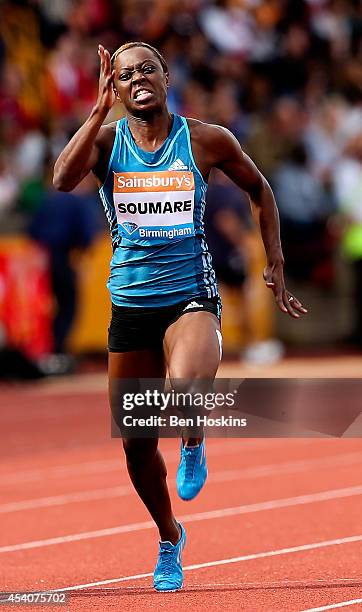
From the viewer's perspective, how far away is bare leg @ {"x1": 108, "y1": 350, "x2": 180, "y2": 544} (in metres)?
5.34

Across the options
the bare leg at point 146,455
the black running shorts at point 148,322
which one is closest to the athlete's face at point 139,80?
the black running shorts at point 148,322

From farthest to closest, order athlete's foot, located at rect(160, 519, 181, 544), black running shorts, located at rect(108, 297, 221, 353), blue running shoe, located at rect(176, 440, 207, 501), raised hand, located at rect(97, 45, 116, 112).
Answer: athlete's foot, located at rect(160, 519, 181, 544)
black running shorts, located at rect(108, 297, 221, 353)
blue running shoe, located at rect(176, 440, 207, 501)
raised hand, located at rect(97, 45, 116, 112)

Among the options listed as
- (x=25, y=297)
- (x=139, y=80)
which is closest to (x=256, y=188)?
(x=139, y=80)

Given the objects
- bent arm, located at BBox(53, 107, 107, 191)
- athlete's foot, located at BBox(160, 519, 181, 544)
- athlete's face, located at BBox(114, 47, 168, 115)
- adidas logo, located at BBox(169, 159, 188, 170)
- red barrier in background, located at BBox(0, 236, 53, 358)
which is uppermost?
athlete's face, located at BBox(114, 47, 168, 115)

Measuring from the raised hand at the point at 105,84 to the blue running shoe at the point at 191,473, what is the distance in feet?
4.45

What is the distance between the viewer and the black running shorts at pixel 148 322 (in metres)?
5.31

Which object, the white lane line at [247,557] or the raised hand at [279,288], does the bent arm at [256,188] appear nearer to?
the raised hand at [279,288]

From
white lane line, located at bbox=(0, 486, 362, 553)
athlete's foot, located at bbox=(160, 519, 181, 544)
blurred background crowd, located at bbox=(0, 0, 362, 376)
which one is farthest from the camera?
blurred background crowd, located at bbox=(0, 0, 362, 376)

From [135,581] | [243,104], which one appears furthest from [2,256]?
[135,581]

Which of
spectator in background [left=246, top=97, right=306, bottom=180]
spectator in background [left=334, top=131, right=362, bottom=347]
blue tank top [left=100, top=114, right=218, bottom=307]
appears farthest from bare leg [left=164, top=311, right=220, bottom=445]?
spectator in background [left=334, top=131, right=362, bottom=347]

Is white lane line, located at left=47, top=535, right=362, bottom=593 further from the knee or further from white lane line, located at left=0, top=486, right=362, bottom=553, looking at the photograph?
white lane line, located at left=0, top=486, right=362, bottom=553

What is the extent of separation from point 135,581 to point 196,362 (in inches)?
50.5

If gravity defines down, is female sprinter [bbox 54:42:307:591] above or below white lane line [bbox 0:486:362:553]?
above

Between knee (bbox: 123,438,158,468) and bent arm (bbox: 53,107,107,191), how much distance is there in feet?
3.43
